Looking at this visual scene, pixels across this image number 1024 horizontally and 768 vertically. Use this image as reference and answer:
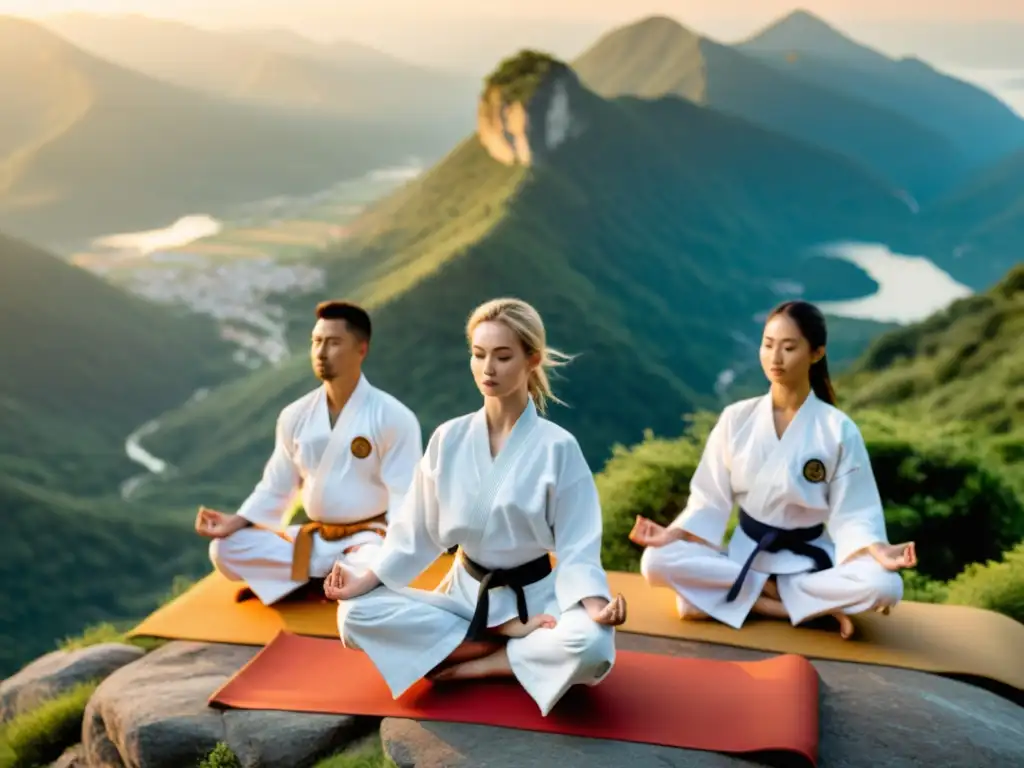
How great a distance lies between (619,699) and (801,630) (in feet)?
3.66

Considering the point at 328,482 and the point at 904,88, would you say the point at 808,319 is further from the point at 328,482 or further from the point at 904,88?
the point at 904,88

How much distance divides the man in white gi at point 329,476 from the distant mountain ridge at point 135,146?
101ft

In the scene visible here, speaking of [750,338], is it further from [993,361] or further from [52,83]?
[52,83]

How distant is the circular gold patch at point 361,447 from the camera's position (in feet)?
13.9

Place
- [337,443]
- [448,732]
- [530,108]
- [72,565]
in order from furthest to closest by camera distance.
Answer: [530,108] → [72,565] → [337,443] → [448,732]

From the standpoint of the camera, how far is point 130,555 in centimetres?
2075

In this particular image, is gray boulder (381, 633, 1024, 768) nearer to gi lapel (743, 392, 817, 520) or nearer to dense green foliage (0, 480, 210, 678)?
gi lapel (743, 392, 817, 520)

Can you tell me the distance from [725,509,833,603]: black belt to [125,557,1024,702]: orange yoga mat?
0.24 metres

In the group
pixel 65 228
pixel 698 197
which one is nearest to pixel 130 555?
pixel 65 228

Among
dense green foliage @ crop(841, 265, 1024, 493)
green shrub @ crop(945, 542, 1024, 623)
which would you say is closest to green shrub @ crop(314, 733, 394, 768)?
green shrub @ crop(945, 542, 1024, 623)

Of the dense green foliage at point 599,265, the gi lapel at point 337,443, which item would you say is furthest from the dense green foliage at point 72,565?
the gi lapel at point 337,443

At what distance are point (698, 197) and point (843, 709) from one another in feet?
146

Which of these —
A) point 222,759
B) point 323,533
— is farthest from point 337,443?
point 222,759

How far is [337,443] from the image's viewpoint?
14.0 ft
